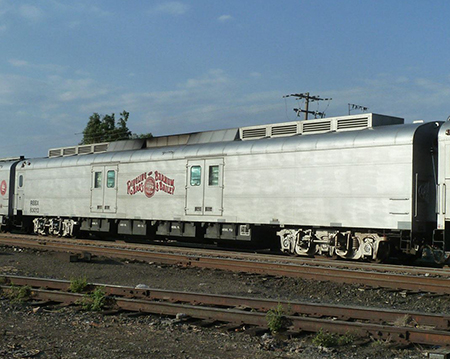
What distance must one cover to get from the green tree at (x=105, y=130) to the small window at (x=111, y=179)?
145 ft

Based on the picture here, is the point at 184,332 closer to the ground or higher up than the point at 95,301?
closer to the ground

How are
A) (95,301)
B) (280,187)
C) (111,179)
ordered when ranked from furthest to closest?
1. (111,179)
2. (280,187)
3. (95,301)

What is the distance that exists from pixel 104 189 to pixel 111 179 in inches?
22.2

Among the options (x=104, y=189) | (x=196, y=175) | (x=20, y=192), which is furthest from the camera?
(x=20, y=192)

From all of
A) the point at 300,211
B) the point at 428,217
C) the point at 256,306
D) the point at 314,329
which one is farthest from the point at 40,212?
the point at 314,329

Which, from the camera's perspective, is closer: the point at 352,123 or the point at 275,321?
the point at 275,321

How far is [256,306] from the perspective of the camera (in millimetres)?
8453

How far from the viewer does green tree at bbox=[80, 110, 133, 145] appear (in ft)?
217

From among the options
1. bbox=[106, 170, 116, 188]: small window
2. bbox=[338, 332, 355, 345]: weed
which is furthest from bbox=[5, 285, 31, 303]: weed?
bbox=[106, 170, 116, 188]: small window

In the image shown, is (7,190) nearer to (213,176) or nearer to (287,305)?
(213,176)

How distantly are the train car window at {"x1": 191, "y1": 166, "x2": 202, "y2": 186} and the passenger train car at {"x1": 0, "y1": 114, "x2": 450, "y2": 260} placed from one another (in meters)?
0.06

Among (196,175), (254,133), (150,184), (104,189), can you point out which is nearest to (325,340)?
(254,133)

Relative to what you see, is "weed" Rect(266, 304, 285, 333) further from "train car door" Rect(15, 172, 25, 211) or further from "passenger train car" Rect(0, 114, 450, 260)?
"train car door" Rect(15, 172, 25, 211)

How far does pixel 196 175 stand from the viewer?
19.2 metres
